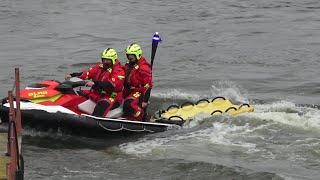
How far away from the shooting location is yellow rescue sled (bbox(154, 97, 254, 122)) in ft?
42.7

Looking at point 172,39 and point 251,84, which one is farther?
point 172,39

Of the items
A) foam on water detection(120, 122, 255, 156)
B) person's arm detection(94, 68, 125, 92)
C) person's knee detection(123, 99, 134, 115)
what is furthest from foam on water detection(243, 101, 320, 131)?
person's arm detection(94, 68, 125, 92)

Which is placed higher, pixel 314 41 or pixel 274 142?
pixel 314 41

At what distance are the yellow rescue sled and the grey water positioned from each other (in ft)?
0.79

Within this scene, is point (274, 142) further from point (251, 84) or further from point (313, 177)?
point (251, 84)

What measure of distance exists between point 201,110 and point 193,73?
218 inches

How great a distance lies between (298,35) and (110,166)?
49.6ft

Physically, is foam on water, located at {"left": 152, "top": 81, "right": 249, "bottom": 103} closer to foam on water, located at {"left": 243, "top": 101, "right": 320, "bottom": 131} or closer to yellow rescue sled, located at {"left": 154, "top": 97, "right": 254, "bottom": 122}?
foam on water, located at {"left": 243, "top": 101, "right": 320, "bottom": 131}

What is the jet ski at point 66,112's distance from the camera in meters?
11.3

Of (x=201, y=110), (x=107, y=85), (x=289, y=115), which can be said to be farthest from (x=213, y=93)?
(x=107, y=85)

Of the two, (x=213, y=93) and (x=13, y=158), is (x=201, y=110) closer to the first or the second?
(x=213, y=93)

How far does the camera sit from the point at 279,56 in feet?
68.4

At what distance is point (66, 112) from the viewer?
11.5 meters

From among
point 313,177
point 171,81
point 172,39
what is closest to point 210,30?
point 172,39
